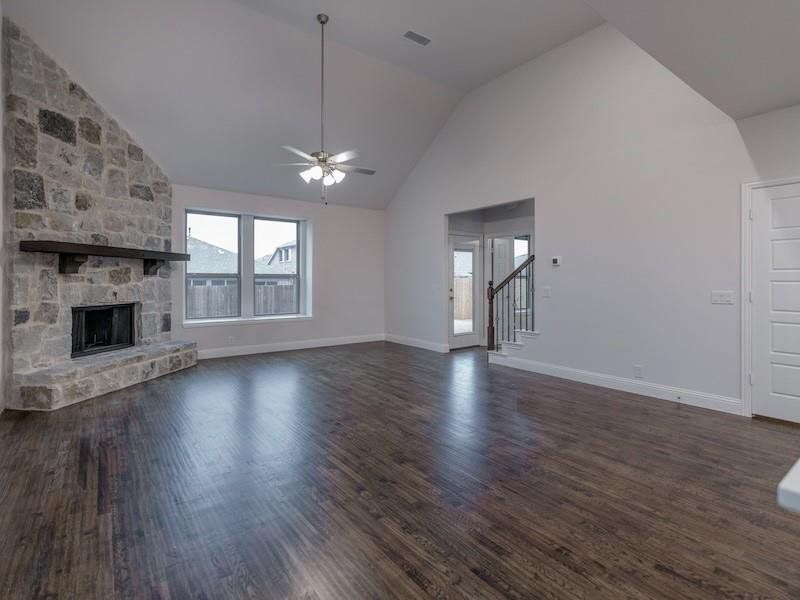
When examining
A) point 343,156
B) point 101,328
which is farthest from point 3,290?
point 343,156

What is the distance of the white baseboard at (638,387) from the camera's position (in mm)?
4000

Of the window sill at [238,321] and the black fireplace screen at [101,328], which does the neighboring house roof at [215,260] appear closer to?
the window sill at [238,321]

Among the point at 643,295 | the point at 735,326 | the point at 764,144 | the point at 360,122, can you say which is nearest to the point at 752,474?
the point at 735,326

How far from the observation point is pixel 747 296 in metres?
3.83

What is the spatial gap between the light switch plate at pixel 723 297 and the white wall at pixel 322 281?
6.00m

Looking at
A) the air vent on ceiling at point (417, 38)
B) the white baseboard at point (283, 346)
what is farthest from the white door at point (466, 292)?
the air vent on ceiling at point (417, 38)

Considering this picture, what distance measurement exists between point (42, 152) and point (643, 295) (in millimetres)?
6827

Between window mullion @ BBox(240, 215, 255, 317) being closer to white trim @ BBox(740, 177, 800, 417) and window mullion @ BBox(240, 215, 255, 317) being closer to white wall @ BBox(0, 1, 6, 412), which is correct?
white wall @ BBox(0, 1, 6, 412)

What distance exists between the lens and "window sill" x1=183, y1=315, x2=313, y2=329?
6.75 m

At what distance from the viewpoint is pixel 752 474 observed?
2723 millimetres

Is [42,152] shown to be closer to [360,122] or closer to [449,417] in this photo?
[360,122]

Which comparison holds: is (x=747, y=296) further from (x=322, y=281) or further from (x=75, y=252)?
(x=75, y=252)

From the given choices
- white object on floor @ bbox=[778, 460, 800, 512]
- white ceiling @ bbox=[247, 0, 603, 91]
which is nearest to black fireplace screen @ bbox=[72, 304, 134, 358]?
white ceiling @ bbox=[247, 0, 603, 91]

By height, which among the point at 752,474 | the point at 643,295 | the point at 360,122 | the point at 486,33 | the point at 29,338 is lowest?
the point at 752,474
